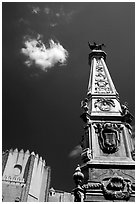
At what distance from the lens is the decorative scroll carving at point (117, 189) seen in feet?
23.9

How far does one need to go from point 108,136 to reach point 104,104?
2.28m

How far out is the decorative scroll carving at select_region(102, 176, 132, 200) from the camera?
7.29m

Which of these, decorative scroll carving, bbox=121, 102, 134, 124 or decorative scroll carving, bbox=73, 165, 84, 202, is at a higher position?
decorative scroll carving, bbox=121, 102, 134, 124

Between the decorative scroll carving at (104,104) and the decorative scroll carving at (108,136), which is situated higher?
the decorative scroll carving at (104,104)

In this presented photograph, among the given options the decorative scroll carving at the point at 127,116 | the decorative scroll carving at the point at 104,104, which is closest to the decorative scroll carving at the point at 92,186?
the decorative scroll carving at the point at 127,116

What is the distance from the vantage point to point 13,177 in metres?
56.9

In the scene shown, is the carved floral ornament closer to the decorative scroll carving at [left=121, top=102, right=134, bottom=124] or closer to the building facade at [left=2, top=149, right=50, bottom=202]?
the decorative scroll carving at [left=121, top=102, right=134, bottom=124]

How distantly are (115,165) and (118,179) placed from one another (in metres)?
0.60

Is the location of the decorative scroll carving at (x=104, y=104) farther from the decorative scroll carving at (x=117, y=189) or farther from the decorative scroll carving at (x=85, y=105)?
the decorative scroll carving at (x=117, y=189)

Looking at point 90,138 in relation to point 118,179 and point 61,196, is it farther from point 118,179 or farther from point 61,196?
point 61,196

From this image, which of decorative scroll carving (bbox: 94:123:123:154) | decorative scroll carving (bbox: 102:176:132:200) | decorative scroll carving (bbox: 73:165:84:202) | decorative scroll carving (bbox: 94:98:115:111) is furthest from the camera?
decorative scroll carving (bbox: 94:98:115:111)

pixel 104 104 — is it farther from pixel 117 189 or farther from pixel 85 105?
pixel 117 189

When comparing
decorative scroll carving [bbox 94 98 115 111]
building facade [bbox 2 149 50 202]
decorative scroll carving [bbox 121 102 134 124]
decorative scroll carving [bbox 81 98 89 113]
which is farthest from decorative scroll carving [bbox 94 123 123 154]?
building facade [bbox 2 149 50 202]

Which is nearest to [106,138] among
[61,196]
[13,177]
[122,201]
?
[122,201]
